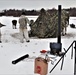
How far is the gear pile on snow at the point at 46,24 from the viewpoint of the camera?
3553 mm

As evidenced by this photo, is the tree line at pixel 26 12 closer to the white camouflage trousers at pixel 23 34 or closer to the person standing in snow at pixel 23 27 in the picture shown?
the person standing in snow at pixel 23 27

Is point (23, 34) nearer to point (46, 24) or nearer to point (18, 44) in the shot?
point (18, 44)

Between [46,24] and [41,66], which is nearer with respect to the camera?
[41,66]

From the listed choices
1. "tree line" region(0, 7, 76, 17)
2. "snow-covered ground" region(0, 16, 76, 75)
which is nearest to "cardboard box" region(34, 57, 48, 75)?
"snow-covered ground" region(0, 16, 76, 75)

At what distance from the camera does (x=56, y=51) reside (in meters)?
3.05

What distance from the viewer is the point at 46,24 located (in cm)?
359

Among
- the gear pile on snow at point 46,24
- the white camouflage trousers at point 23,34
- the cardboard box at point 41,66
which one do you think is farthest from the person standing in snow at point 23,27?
the cardboard box at point 41,66

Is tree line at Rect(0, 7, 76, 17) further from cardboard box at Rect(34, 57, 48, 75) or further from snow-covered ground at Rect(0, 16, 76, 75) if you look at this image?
cardboard box at Rect(34, 57, 48, 75)

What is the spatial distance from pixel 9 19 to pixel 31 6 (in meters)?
0.42

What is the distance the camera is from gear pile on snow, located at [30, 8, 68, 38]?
140 inches

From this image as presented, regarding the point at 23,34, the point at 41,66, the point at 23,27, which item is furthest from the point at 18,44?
the point at 41,66

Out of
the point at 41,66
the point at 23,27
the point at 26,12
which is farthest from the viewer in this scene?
the point at 23,27

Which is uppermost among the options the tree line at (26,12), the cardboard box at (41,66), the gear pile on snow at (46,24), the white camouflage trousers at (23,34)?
the tree line at (26,12)

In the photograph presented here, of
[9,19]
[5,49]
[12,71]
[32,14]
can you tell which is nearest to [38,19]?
[32,14]
